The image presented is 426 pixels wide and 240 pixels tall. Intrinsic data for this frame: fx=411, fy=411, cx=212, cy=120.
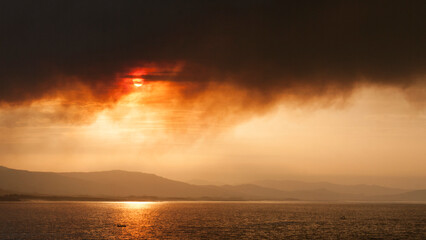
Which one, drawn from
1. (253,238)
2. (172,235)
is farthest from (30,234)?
(253,238)

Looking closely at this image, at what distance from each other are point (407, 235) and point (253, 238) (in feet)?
167

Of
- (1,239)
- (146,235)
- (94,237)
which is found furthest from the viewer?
(146,235)

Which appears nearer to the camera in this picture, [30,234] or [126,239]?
[126,239]

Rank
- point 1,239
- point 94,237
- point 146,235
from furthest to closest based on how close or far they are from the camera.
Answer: point 146,235, point 94,237, point 1,239

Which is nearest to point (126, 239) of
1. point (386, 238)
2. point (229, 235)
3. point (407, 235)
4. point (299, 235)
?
point (229, 235)

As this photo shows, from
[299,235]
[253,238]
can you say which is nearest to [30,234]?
[253,238]

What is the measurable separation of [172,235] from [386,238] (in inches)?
2436

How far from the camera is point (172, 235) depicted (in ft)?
395

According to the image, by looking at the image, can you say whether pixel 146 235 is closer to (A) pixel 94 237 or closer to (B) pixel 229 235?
(A) pixel 94 237

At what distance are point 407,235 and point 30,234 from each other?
113 metres

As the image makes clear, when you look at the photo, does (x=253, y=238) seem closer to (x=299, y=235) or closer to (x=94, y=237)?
(x=299, y=235)

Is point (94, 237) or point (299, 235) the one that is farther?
point (299, 235)

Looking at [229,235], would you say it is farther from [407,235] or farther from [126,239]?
[407,235]

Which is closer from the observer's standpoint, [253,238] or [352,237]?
[253,238]
